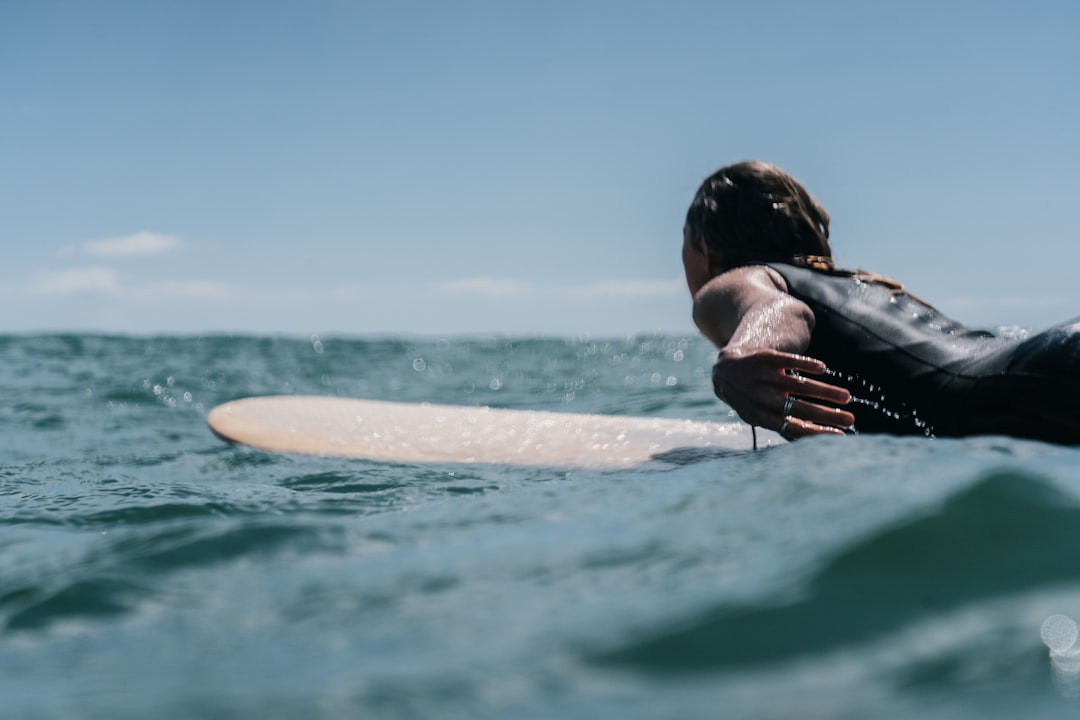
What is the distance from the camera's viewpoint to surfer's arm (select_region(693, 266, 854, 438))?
2.36 meters

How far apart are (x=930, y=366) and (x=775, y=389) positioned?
1.73 feet

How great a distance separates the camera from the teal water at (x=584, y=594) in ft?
3.97

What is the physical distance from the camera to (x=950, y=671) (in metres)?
1.16

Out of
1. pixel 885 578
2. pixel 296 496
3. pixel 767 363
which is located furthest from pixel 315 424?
pixel 885 578

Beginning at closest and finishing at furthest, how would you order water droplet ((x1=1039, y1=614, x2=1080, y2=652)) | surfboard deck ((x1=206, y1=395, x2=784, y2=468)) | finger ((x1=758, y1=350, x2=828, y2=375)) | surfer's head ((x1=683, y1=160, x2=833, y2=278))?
1. water droplet ((x1=1039, y1=614, x2=1080, y2=652))
2. finger ((x1=758, y1=350, x2=828, y2=375))
3. surfer's head ((x1=683, y1=160, x2=833, y2=278))
4. surfboard deck ((x1=206, y1=395, x2=784, y2=468))

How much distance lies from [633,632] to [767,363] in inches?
44.8

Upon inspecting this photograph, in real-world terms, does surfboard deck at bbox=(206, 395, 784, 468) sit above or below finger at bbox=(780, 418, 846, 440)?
below

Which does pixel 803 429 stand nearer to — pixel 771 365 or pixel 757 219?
pixel 771 365

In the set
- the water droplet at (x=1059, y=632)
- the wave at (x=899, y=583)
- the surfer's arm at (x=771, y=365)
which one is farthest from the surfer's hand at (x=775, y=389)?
the water droplet at (x=1059, y=632)

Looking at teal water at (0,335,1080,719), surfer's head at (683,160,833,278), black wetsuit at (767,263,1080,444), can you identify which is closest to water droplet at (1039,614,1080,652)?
teal water at (0,335,1080,719)

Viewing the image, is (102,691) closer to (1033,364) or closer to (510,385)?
(1033,364)

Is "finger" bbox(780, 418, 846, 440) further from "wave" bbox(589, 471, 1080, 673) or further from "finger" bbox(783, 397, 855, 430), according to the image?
"wave" bbox(589, 471, 1080, 673)

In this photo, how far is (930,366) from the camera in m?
2.60

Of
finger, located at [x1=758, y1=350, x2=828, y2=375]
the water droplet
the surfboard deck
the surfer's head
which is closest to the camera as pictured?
the water droplet
